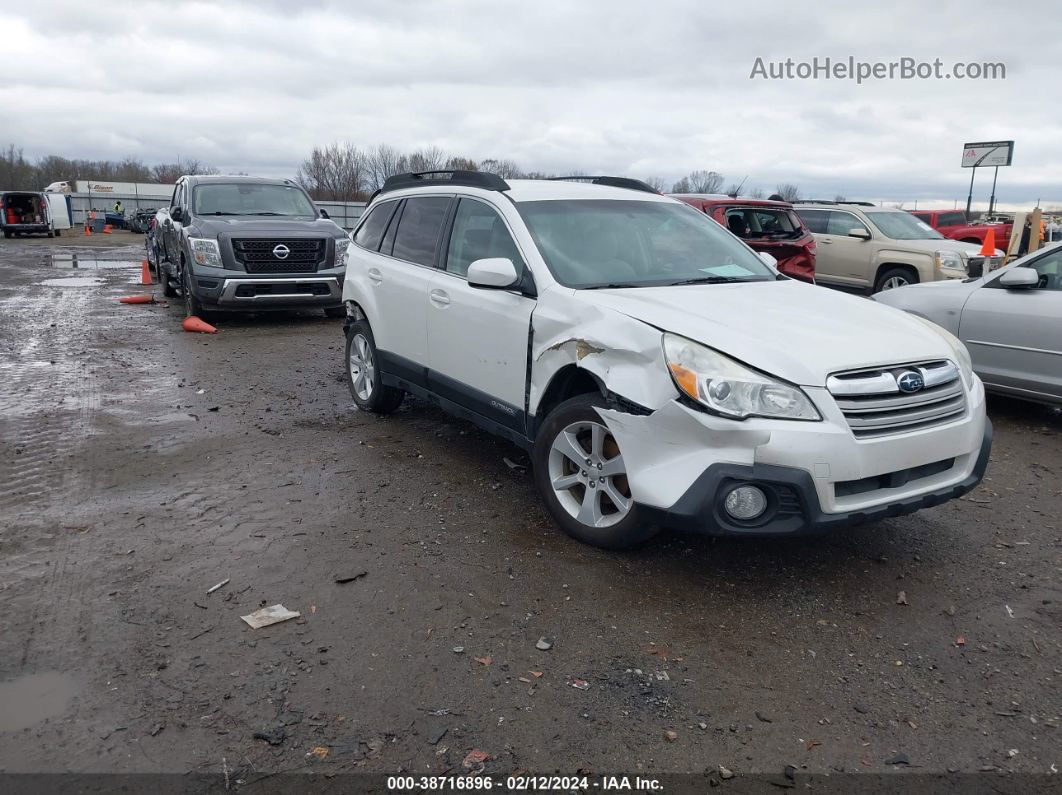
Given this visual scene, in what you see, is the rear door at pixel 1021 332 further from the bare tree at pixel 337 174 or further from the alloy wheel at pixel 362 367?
the bare tree at pixel 337 174

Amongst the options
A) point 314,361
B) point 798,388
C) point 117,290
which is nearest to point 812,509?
point 798,388

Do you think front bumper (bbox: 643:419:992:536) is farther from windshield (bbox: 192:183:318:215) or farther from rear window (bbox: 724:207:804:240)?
windshield (bbox: 192:183:318:215)

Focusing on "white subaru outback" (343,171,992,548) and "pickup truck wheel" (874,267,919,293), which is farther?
"pickup truck wheel" (874,267,919,293)

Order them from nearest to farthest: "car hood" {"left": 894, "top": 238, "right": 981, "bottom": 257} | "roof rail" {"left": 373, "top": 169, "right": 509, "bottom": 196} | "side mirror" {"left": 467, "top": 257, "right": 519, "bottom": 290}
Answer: "side mirror" {"left": 467, "top": 257, "right": 519, "bottom": 290}
"roof rail" {"left": 373, "top": 169, "right": 509, "bottom": 196}
"car hood" {"left": 894, "top": 238, "right": 981, "bottom": 257}

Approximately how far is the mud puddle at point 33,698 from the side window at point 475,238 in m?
2.99

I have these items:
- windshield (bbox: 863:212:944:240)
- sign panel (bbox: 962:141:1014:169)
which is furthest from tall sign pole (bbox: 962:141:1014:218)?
windshield (bbox: 863:212:944:240)

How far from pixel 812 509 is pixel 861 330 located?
39.3 inches

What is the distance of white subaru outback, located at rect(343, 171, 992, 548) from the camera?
3447 millimetres

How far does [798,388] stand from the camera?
343 cm

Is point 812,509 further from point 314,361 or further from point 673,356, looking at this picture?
point 314,361

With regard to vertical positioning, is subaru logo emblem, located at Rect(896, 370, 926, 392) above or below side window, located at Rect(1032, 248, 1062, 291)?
below

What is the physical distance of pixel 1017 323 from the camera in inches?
254

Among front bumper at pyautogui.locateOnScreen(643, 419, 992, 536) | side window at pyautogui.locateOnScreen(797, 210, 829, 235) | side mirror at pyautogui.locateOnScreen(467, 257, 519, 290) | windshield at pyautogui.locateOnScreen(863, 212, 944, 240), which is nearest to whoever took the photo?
front bumper at pyautogui.locateOnScreen(643, 419, 992, 536)

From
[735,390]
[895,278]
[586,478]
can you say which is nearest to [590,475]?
[586,478]
